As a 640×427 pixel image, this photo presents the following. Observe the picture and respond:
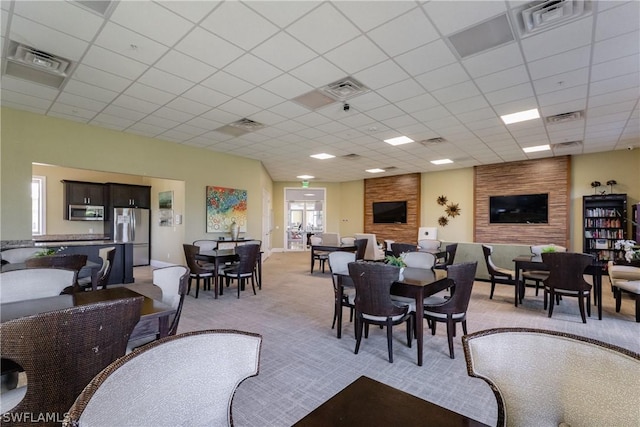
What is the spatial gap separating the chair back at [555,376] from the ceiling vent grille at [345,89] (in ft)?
11.7

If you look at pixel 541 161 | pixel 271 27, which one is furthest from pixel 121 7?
pixel 541 161

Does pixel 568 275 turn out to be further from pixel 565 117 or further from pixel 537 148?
pixel 537 148

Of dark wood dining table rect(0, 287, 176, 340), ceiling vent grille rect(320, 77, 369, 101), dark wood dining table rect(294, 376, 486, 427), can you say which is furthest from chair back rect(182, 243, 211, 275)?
dark wood dining table rect(294, 376, 486, 427)

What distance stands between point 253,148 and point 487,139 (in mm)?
5339

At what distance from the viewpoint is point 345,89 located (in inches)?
162

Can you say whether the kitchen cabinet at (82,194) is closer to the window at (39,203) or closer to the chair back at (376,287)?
the window at (39,203)

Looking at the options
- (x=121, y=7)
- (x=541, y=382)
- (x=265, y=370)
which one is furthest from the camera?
(x=265, y=370)

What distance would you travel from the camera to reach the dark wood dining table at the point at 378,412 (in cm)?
85

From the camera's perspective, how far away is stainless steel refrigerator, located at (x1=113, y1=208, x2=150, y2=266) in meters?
8.20

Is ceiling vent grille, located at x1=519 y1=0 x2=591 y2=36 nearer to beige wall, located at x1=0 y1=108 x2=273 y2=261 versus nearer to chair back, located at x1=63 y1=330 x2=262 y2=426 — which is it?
chair back, located at x1=63 y1=330 x2=262 y2=426

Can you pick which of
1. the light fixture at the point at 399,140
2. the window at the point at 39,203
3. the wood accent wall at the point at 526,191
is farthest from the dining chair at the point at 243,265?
the wood accent wall at the point at 526,191

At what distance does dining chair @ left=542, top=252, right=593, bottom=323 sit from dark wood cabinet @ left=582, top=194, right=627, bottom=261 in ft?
15.4

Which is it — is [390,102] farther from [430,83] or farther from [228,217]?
[228,217]

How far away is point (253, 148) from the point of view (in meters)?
7.33
